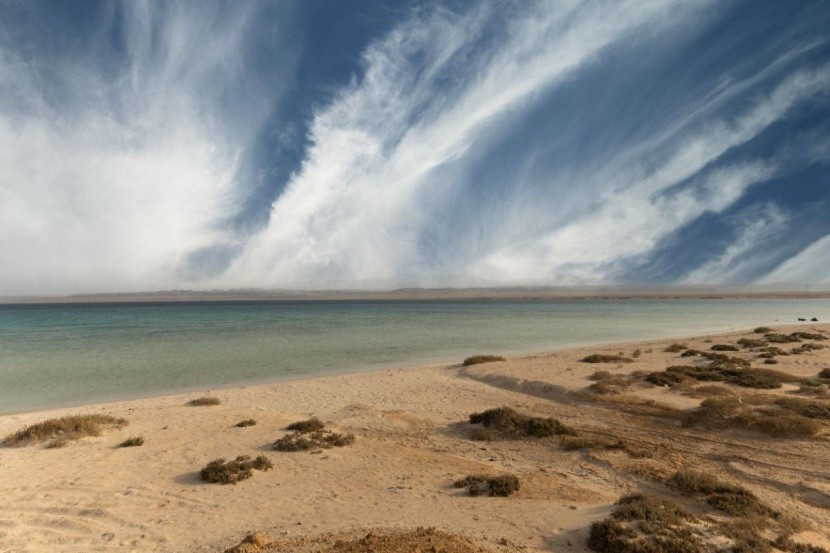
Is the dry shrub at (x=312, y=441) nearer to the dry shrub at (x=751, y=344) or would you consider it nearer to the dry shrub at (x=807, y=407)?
the dry shrub at (x=807, y=407)

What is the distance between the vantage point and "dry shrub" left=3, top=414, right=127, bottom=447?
1539cm

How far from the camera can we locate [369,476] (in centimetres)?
1194

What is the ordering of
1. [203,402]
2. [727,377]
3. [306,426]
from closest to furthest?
1. [306,426]
2. [203,402]
3. [727,377]

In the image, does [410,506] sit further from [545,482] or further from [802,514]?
[802,514]

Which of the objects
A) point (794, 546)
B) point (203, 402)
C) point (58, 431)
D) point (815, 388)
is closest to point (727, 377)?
point (815, 388)

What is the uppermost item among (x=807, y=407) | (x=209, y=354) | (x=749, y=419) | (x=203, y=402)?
(x=807, y=407)

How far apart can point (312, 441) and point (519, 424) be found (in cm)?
703

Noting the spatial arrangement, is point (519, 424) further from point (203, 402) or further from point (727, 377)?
point (203, 402)

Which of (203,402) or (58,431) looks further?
(203,402)

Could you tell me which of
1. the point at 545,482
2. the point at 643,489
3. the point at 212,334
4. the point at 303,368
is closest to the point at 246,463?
the point at 545,482

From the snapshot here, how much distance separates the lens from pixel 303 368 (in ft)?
109

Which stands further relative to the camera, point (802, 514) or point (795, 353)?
point (795, 353)

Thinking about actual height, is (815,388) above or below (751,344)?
below

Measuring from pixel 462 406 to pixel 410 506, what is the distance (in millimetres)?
10645
